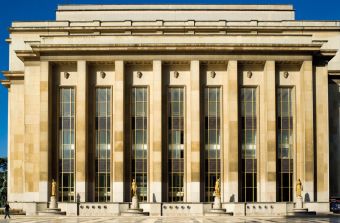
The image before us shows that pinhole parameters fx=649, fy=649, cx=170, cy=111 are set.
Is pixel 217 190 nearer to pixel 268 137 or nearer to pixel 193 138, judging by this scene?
pixel 193 138

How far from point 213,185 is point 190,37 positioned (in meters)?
14.9

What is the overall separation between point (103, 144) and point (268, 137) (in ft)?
53.0

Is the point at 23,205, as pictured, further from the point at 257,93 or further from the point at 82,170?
the point at 257,93

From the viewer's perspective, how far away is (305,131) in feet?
207

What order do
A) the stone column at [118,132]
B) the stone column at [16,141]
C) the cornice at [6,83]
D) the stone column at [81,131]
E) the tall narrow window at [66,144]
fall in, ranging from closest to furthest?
the stone column at [81,131] < the stone column at [118,132] < the tall narrow window at [66,144] < the stone column at [16,141] < the cornice at [6,83]

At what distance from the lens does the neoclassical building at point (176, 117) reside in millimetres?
62688

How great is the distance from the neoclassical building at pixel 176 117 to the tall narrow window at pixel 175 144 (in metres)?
0.10

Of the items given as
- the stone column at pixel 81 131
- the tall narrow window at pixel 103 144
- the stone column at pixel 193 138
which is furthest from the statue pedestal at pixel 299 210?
the stone column at pixel 81 131

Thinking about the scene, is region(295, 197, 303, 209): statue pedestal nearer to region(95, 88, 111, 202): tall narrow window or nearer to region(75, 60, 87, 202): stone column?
region(95, 88, 111, 202): tall narrow window

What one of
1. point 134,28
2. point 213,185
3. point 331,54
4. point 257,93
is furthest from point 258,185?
point 134,28

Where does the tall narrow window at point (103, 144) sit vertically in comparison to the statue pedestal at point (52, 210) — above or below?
above

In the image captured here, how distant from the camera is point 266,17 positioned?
7731 cm

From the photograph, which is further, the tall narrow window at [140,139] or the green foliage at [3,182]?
the green foliage at [3,182]

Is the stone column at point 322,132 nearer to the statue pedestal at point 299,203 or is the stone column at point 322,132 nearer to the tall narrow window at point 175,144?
the statue pedestal at point 299,203
